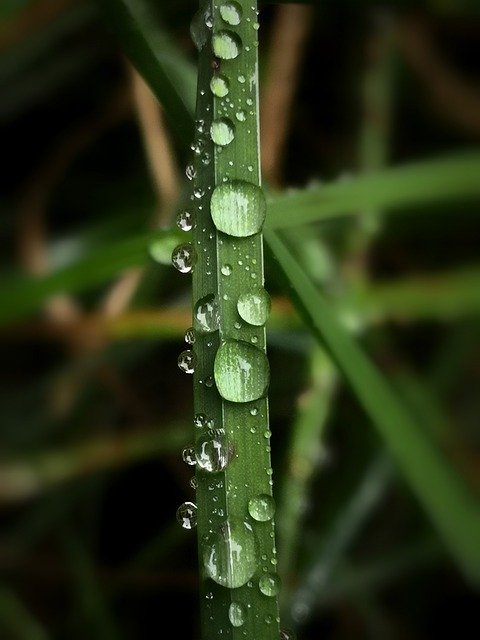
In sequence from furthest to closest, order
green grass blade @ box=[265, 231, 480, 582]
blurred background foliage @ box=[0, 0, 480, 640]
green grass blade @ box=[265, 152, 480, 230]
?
blurred background foliage @ box=[0, 0, 480, 640]
green grass blade @ box=[265, 152, 480, 230]
green grass blade @ box=[265, 231, 480, 582]

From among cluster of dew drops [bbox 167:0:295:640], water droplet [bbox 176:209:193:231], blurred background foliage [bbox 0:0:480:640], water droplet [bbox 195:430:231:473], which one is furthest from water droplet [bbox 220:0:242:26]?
blurred background foliage [bbox 0:0:480:640]

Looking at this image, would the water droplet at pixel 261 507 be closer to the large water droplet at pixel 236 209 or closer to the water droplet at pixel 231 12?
the large water droplet at pixel 236 209

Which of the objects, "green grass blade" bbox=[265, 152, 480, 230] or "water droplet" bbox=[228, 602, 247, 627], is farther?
"green grass blade" bbox=[265, 152, 480, 230]

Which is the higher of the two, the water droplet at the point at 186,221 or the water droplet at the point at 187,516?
the water droplet at the point at 186,221

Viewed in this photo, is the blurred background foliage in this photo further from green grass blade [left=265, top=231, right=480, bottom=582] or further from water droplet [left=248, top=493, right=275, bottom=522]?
water droplet [left=248, top=493, right=275, bottom=522]

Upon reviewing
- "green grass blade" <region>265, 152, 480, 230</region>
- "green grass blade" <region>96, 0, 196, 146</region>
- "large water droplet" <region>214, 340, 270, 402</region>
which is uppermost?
"green grass blade" <region>265, 152, 480, 230</region>

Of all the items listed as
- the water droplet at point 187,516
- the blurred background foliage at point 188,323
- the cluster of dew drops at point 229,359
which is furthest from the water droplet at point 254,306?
the blurred background foliage at point 188,323
